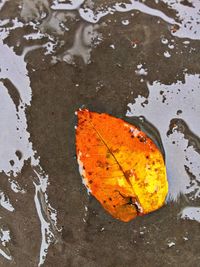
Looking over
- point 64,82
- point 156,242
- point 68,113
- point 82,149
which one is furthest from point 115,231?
point 64,82

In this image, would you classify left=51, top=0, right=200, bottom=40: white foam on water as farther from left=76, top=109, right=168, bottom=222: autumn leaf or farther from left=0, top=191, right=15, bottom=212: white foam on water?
left=0, top=191, right=15, bottom=212: white foam on water

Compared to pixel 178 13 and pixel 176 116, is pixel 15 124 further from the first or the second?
pixel 178 13

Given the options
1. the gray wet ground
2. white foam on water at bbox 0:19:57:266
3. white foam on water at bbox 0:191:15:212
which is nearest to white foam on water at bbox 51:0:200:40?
the gray wet ground

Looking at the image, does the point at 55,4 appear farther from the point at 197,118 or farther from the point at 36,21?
the point at 197,118

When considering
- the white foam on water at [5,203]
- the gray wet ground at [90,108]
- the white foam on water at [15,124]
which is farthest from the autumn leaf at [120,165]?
the white foam on water at [5,203]

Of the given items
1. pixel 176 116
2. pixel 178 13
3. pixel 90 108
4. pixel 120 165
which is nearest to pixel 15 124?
pixel 90 108

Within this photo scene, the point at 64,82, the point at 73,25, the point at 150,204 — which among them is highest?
the point at 73,25

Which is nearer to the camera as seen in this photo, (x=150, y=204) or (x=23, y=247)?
(x=150, y=204)
